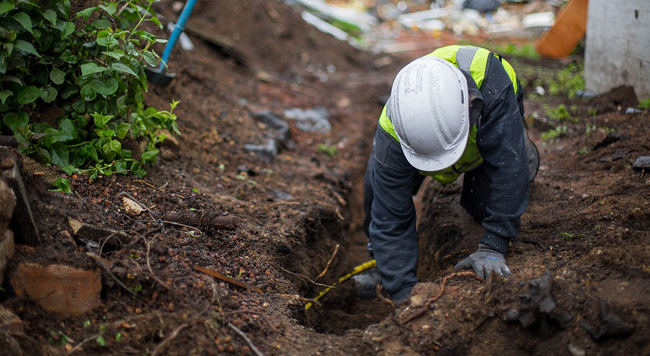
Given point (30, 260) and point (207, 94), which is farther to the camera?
point (207, 94)

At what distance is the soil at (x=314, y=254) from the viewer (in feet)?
7.95

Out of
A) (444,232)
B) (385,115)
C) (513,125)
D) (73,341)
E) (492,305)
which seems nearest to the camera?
(73,341)

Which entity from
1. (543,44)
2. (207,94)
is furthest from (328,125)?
(543,44)

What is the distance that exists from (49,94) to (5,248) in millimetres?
1101

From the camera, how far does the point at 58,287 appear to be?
2434 mm

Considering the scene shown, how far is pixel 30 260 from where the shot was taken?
2.42 m

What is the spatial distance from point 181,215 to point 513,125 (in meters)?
1.92

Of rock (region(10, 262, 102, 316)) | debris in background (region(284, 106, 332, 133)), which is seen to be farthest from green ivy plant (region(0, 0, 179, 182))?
debris in background (region(284, 106, 332, 133))

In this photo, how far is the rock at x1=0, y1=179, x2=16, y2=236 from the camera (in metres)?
2.30

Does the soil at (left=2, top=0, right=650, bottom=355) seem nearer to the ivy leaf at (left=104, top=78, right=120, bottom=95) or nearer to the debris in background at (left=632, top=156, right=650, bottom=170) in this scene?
the debris in background at (left=632, top=156, right=650, bottom=170)

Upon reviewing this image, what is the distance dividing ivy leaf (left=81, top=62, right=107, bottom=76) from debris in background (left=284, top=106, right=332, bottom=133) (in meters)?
3.52

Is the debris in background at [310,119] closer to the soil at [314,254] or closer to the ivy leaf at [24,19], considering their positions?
the soil at [314,254]

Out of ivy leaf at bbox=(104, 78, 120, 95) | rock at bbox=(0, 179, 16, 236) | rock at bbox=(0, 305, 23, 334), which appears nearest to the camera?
rock at bbox=(0, 305, 23, 334)

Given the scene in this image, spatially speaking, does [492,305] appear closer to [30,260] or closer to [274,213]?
[274,213]
